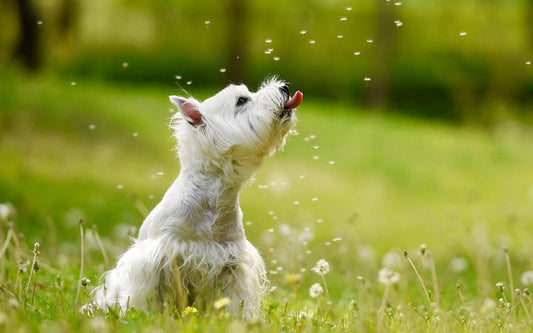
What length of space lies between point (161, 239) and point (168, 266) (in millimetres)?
160

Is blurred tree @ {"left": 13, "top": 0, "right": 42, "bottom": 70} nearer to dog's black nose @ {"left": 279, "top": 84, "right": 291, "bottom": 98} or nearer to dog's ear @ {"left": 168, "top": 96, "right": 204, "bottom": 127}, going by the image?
dog's ear @ {"left": 168, "top": 96, "right": 204, "bottom": 127}

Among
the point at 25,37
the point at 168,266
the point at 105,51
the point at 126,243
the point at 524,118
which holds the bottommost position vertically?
the point at 524,118

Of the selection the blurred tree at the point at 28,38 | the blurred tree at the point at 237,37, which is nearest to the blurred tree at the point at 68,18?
the blurred tree at the point at 28,38

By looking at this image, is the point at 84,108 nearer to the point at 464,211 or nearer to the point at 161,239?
the point at 464,211

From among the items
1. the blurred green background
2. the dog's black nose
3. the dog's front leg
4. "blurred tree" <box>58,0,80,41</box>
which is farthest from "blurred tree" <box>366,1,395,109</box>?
the dog's front leg

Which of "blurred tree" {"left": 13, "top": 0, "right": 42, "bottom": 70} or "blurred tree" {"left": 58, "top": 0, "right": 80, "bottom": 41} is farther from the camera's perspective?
"blurred tree" {"left": 58, "top": 0, "right": 80, "bottom": 41}

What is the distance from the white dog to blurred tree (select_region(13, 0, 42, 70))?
572 inches

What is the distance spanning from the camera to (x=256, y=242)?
34.4 feet

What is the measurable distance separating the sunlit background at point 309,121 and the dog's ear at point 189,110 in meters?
0.42

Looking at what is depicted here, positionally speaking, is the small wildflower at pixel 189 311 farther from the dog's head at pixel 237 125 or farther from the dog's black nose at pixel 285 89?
the dog's black nose at pixel 285 89

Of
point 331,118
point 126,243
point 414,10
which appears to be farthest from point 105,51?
point 126,243

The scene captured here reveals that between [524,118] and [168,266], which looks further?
[524,118]

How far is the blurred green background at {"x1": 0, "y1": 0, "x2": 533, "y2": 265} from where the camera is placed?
43.2 ft

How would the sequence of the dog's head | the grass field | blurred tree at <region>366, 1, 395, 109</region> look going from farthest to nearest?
blurred tree at <region>366, 1, 395, 109</region>, the grass field, the dog's head
